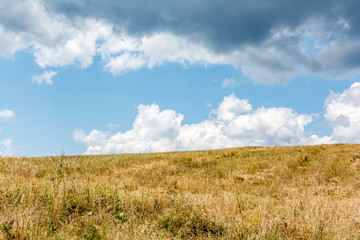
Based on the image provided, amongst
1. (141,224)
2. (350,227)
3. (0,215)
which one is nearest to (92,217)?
(141,224)

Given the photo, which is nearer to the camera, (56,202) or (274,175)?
(56,202)

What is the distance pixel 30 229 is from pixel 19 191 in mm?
1830

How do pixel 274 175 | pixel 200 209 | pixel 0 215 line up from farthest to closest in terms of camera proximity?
pixel 274 175
pixel 200 209
pixel 0 215

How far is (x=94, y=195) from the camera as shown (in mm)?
4824

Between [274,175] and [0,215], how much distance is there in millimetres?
8940

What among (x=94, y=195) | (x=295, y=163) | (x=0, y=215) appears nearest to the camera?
(x=0, y=215)

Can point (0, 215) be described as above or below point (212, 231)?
above

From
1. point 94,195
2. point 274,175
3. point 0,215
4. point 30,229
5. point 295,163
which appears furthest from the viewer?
point 295,163

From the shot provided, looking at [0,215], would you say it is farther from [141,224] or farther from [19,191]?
[141,224]

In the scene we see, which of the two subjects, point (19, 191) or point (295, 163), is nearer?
point (19, 191)

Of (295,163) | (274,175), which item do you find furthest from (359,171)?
(274,175)

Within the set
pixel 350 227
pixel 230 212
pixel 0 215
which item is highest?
pixel 0 215

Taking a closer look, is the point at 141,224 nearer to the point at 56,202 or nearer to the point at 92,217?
the point at 92,217

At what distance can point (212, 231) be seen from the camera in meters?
3.85
